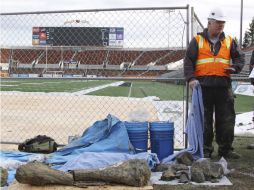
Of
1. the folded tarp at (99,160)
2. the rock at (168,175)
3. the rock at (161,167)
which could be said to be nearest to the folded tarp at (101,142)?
the folded tarp at (99,160)

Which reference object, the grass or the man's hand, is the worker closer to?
the man's hand

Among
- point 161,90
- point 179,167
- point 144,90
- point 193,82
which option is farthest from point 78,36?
point 144,90

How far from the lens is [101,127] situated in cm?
695

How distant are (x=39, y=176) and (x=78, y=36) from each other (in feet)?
11.3

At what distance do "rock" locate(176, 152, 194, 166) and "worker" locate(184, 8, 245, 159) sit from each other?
1.93 feet

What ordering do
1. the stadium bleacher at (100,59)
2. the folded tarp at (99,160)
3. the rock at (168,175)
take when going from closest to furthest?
the rock at (168,175), the folded tarp at (99,160), the stadium bleacher at (100,59)

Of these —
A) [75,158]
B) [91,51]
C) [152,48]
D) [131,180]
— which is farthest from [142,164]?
[91,51]

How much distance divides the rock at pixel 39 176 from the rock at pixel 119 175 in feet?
0.46

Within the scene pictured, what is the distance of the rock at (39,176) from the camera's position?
5086 mm

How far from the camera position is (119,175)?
5211mm

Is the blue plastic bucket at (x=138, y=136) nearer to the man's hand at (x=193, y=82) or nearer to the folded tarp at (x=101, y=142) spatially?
the folded tarp at (x=101, y=142)

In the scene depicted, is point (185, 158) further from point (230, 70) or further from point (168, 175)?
point (230, 70)

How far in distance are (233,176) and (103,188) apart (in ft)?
5.64

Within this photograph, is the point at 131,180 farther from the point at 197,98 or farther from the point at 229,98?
the point at 229,98
